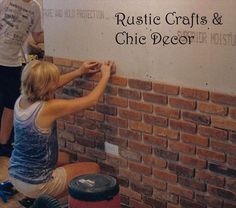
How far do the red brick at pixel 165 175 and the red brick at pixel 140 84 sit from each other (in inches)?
21.1

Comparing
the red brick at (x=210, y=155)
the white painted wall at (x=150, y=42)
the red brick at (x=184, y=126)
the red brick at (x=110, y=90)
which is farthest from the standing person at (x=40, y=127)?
the red brick at (x=210, y=155)

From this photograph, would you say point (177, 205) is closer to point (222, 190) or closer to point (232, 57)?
point (222, 190)

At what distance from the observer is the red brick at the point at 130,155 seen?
304 cm

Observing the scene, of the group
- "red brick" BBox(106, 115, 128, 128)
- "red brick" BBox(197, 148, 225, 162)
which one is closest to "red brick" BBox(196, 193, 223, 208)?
"red brick" BBox(197, 148, 225, 162)

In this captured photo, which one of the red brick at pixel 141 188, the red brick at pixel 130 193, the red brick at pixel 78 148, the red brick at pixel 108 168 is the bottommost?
the red brick at pixel 130 193

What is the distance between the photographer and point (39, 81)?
2773 mm

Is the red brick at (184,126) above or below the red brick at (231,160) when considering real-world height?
above

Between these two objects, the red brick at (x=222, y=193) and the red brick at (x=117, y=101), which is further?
the red brick at (x=117, y=101)

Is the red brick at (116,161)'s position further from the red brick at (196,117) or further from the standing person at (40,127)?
the red brick at (196,117)

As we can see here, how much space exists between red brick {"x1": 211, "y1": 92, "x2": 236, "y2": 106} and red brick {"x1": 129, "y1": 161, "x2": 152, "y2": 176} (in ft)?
2.39

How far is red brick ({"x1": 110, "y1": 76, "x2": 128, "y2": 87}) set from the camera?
9.87 feet

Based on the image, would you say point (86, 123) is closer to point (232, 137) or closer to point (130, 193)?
point (130, 193)

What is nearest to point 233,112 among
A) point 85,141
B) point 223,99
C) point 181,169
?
point 223,99

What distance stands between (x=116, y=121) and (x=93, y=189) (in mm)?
760
